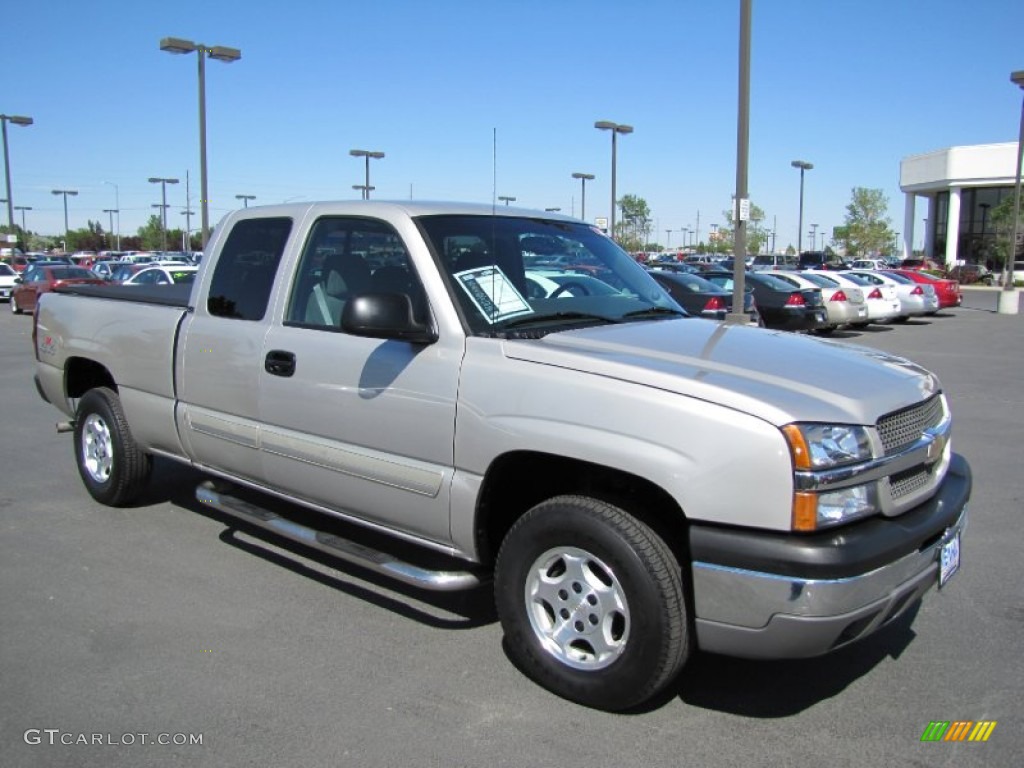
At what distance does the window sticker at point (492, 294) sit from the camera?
375cm

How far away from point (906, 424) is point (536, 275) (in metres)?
1.93

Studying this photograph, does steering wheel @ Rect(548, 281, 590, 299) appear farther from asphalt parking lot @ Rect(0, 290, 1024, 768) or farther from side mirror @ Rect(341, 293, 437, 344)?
asphalt parking lot @ Rect(0, 290, 1024, 768)

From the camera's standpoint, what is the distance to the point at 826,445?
9.31ft

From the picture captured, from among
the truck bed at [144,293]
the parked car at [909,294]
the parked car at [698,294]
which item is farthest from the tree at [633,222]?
the truck bed at [144,293]

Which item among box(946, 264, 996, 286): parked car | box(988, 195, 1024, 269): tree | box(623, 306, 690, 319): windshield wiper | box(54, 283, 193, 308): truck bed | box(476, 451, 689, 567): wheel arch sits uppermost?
box(988, 195, 1024, 269): tree

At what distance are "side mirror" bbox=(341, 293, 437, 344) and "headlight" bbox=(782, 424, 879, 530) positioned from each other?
157cm

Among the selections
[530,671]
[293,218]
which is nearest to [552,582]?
[530,671]

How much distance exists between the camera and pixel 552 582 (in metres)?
3.33

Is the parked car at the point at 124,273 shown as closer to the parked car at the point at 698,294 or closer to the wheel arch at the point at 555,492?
the parked car at the point at 698,294

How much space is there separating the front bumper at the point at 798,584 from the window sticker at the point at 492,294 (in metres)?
1.34

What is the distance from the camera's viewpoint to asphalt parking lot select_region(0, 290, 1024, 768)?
304cm

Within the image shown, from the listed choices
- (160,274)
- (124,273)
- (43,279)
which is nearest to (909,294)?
(160,274)

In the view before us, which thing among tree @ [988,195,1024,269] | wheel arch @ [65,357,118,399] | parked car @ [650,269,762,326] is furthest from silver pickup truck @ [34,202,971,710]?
tree @ [988,195,1024,269]

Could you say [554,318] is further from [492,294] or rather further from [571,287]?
[571,287]
